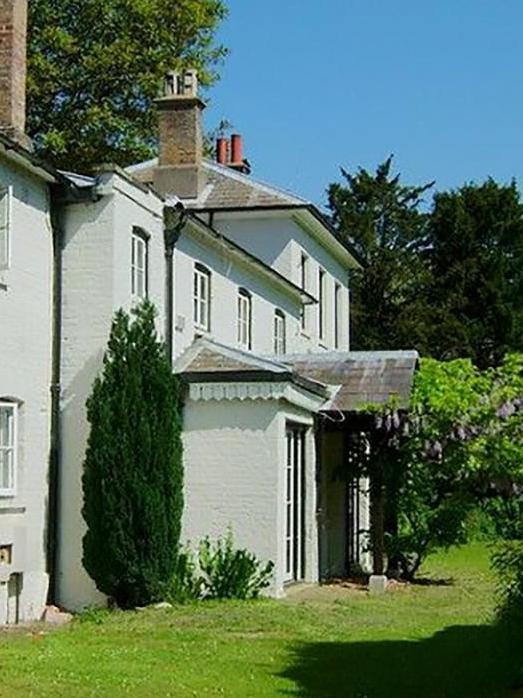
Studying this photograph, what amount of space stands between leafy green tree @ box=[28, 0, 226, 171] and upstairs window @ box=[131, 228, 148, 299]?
63.8 feet

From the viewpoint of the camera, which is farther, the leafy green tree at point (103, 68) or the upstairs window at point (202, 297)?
the leafy green tree at point (103, 68)

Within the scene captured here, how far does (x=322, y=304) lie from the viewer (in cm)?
3703

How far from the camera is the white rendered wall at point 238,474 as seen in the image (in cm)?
2073

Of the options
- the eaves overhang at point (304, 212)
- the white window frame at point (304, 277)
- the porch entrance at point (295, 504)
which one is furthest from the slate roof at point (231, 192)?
the porch entrance at point (295, 504)

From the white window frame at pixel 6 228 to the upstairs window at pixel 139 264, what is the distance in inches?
103

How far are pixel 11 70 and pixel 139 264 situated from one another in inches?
135

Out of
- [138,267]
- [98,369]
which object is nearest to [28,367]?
[98,369]

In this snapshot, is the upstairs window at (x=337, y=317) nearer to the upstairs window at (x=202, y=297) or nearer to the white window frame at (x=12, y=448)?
the upstairs window at (x=202, y=297)

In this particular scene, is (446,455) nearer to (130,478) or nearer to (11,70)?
(130,478)

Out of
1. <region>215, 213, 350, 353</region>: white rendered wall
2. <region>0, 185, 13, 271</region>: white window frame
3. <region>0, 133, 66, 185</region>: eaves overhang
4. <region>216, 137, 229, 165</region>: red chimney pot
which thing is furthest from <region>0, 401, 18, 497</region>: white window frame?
<region>216, 137, 229, 165</region>: red chimney pot

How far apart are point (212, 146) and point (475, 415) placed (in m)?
21.5

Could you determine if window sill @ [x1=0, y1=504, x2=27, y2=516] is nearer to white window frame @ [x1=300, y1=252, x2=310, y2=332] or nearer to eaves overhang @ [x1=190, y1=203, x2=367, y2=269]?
eaves overhang @ [x1=190, y1=203, x2=367, y2=269]

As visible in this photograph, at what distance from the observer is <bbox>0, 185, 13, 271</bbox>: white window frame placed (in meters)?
18.1

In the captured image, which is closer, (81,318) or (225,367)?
(81,318)
